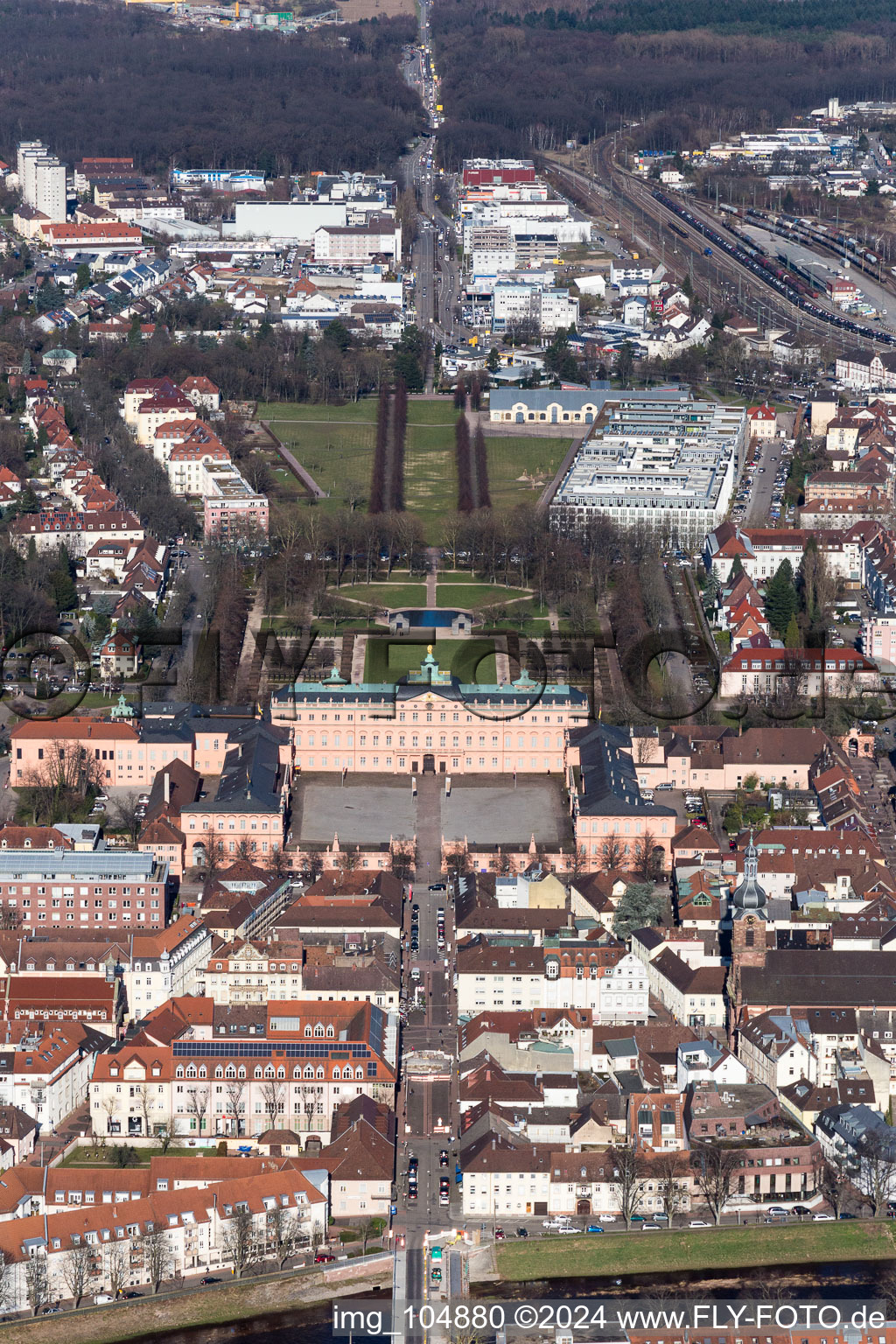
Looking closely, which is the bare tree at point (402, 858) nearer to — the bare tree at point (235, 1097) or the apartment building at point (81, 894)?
the apartment building at point (81, 894)

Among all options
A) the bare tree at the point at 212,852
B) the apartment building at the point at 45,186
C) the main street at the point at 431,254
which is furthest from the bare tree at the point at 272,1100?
the apartment building at the point at 45,186

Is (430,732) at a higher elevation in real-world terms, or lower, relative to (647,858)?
higher

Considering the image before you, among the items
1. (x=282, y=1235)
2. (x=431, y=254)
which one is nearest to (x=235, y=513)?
(x=282, y=1235)

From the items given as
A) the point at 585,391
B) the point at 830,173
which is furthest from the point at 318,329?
the point at 830,173

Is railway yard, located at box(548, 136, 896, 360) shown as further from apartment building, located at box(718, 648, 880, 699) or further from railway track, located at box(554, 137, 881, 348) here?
apartment building, located at box(718, 648, 880, 699)

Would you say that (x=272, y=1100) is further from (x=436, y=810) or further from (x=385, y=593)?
(x=385, y=593)
